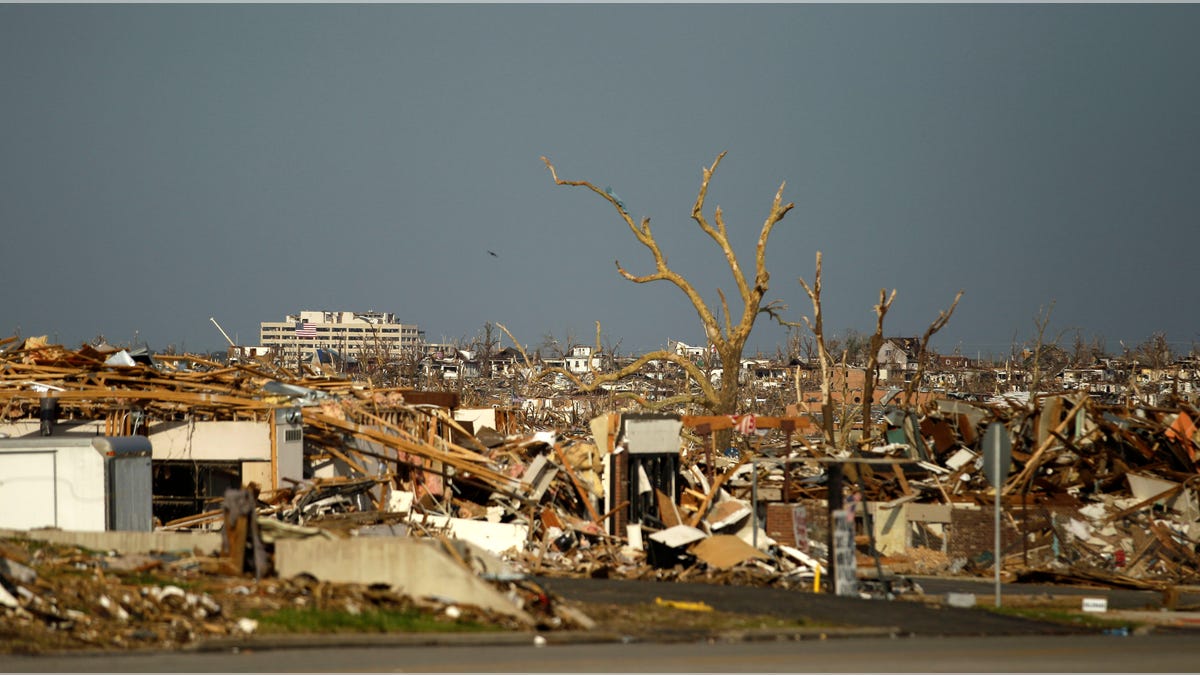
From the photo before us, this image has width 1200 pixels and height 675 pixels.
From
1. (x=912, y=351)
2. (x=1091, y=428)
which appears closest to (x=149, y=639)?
(x=1091, y=428)

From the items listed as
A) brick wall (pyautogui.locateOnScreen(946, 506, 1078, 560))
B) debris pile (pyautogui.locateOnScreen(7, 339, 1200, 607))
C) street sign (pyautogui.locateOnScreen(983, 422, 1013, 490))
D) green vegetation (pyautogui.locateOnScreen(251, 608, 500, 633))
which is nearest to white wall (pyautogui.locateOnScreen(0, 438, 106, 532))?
debris pile (pyautogui.locateOnScreen(7, 339, 1200, 607))

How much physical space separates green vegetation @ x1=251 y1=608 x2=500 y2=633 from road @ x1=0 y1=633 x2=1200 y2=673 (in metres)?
0.50

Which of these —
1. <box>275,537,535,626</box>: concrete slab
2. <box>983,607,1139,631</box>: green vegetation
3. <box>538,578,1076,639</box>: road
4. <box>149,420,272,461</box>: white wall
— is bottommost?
<box>983,607,1139,631</box>: green vegetation

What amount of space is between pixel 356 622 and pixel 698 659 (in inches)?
136

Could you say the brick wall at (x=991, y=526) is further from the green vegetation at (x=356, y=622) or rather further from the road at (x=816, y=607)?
the green vegetation at (x=356, y=622)

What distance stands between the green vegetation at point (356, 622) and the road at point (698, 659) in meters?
0.50

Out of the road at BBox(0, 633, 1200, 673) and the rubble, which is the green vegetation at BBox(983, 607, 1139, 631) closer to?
the road at BBox(0, 633, 1200, 673)

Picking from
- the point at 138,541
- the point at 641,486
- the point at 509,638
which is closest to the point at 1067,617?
the point at 509,638

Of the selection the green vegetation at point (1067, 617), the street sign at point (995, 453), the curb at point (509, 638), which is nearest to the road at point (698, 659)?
the curb at point (509, 638)

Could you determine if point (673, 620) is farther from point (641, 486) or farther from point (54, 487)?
point (54, 487)

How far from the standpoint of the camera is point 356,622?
45.0ft

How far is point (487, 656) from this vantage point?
12812 millimetres

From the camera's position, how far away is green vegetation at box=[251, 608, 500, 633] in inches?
529

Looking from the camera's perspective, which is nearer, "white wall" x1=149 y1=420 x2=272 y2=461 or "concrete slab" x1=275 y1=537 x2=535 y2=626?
"concrete slab" x1=275 y1=537 x2=535 y2=626
